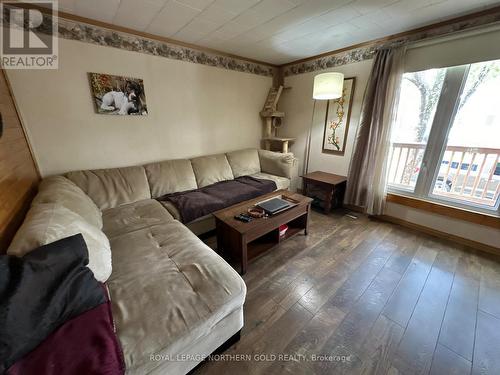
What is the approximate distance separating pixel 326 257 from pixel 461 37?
2471 mm

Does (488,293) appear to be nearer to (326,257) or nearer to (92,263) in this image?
(326,257)

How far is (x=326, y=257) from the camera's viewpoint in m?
2.00

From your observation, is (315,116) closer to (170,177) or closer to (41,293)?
(170,177)

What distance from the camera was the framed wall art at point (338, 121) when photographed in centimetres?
284

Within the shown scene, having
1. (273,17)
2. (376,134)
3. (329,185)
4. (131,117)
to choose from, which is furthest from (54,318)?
(376,134)

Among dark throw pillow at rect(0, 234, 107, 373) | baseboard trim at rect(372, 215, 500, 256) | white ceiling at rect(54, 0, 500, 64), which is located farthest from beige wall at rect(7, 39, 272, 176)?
baseboard trim at rect(372, 215, 500, 256)

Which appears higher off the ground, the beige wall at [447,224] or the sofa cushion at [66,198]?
the sofa cushion at [66,198]

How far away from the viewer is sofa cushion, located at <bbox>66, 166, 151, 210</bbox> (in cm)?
202

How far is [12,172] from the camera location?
143 cm

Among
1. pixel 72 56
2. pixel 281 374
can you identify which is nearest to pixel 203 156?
pixel 72 56

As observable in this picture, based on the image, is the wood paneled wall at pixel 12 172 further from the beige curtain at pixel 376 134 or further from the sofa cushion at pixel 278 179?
the beige curtain at pixel 376 134

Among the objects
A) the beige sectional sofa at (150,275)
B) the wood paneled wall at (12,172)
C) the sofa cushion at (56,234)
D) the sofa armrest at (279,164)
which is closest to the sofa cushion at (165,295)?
the beige sectional sofa at (150,275)

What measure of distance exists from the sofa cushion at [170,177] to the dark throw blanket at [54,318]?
1.55m

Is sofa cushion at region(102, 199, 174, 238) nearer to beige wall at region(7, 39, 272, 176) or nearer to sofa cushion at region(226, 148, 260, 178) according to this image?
beige wall at region(7, 39, 272, 176)
